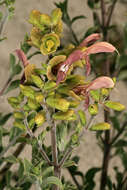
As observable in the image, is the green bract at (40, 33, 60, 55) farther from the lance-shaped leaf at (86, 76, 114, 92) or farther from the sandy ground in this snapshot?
the sandy ground

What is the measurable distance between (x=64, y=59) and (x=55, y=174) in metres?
0.15

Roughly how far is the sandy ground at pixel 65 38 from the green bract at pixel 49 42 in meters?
0.74

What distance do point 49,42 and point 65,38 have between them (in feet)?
4.05

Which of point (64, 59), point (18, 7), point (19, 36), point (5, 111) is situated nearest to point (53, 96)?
point (64, 59)

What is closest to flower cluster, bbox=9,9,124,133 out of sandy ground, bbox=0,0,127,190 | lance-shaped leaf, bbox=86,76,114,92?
lance-shaped leaf, bbox=86,76,114,92

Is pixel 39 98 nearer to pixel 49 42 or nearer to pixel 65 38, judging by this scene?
pixel 49 42

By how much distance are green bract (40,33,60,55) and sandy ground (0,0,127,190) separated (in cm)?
74

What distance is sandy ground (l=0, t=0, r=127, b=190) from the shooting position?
123 cm

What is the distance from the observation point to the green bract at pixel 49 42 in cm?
32

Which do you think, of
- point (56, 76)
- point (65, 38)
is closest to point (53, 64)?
point (56, 76)

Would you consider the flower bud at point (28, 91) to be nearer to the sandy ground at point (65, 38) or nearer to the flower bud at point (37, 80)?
the flower bud at point (37, 80)

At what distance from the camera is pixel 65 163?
1.32ft

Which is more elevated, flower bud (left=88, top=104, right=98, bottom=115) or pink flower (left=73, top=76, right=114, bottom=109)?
pink flower (left=73, top=76, right=114, bottom=109)

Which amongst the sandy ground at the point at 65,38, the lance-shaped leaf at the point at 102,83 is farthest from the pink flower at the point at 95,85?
the sandy ground at the point at 65,38
